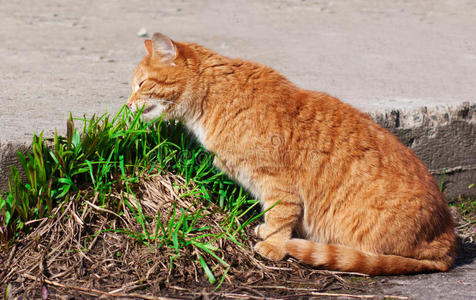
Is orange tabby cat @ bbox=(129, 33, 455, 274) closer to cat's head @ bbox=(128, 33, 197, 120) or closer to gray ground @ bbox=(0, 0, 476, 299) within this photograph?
cat's head @ bbox=(128, 33, 197, 120)

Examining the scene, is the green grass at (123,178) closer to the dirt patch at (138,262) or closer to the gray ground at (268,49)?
the dirt patch at (138,262)

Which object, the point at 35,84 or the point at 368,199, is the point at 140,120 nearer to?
the point at 368,199

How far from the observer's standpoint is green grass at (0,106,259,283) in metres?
2.82

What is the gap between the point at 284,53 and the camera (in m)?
5.84

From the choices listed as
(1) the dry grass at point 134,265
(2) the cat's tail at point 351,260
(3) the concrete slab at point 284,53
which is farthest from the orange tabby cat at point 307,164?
(3) the concrete slab at point 284,53

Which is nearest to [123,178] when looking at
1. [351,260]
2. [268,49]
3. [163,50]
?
[163,50]

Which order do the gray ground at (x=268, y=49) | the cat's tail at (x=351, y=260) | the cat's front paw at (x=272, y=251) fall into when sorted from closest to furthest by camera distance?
the cat's tail at (x=351, y=260) → the cat's front paw at (x=272, y=251) → the gray ground at (x=268, y=49)

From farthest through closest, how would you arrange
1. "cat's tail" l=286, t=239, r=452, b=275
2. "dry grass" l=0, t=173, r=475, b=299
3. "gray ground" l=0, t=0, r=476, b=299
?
"gray ground" l=0, t=0, r=476, b=299
"cat's tail" l=286, t=239, r=452, b=275
"dry grass" l=0, t=173, r=475, b=299

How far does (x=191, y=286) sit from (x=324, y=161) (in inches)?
38.6

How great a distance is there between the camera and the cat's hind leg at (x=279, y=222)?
2.94m

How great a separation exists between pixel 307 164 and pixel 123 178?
1023mm

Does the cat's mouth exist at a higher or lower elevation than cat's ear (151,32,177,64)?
lower

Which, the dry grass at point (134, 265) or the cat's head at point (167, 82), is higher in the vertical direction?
the cat's head at point (167, 82)

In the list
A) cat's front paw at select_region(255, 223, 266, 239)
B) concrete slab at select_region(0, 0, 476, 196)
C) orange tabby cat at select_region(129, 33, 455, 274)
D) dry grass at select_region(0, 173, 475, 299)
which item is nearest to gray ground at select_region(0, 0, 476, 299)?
concrete slab at select_region(0, 0, 476, 196)
